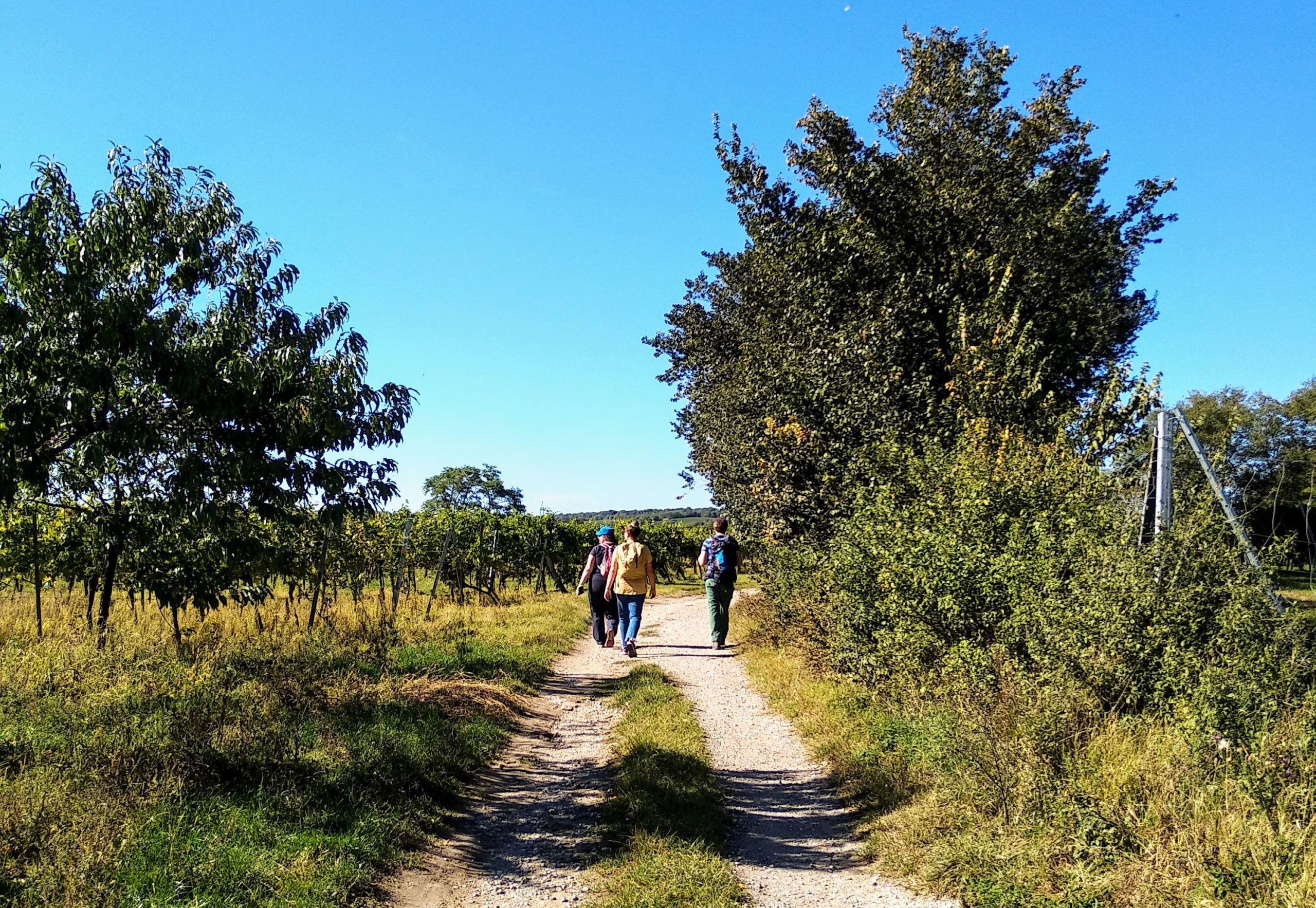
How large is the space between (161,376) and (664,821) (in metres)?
4.42

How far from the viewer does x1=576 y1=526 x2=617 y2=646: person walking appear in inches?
437

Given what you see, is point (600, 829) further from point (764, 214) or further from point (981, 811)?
point (764, 214)

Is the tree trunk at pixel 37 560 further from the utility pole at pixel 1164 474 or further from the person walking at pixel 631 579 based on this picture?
the utility pole at pixel 1164 474

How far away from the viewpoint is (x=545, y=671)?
9.84m

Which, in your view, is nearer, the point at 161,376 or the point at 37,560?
the point at 161,376

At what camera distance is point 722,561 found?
11062mm

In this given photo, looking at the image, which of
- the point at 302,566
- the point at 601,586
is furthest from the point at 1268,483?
the point at 302,566

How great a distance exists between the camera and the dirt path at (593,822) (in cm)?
406

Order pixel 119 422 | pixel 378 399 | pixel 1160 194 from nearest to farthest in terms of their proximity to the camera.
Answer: pixel 119 422, pixel 378 399, pixel 1160 194

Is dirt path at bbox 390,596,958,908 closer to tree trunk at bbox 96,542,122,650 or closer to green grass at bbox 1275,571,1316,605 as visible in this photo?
green grass at bbox 1275,571,1316,605

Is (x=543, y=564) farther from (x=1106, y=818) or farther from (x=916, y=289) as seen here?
(x=1106, y=818)

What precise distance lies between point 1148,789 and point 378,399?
18.2 ft

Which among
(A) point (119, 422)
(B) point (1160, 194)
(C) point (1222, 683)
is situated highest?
(B) point (1160, 194)

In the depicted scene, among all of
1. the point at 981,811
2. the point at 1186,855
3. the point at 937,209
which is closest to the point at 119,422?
the point at 981,811
